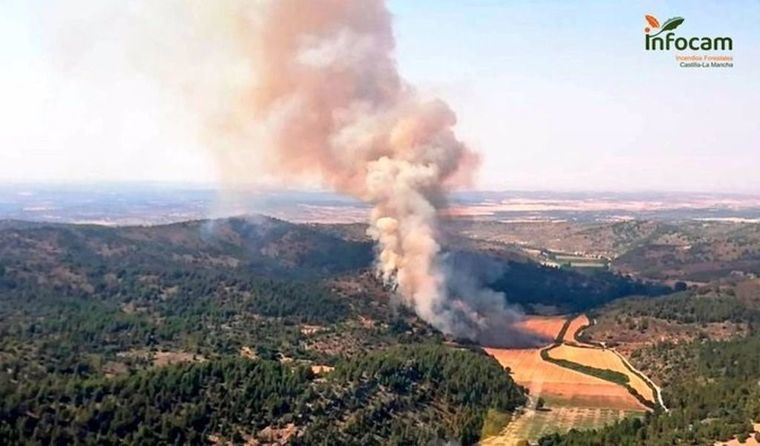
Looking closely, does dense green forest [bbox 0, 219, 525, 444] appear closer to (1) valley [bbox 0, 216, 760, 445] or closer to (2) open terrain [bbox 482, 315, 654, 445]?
(1) valley [bbox 0, 216, 760, 445]

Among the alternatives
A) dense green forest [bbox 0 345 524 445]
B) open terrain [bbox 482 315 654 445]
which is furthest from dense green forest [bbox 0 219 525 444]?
open terrain [bbox 482 315 654 445]

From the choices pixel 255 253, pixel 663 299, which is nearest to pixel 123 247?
pixel 255 253

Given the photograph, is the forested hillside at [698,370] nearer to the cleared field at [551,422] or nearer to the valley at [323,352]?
the valley at [323,352]

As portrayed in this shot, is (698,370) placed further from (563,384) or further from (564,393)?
(564,393)

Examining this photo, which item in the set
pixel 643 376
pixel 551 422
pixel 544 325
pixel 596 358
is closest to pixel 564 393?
pixel 551 422

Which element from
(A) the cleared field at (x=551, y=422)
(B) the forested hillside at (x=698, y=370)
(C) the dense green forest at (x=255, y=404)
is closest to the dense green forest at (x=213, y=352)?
(C) the dense green forest at (x=255, y=404)
